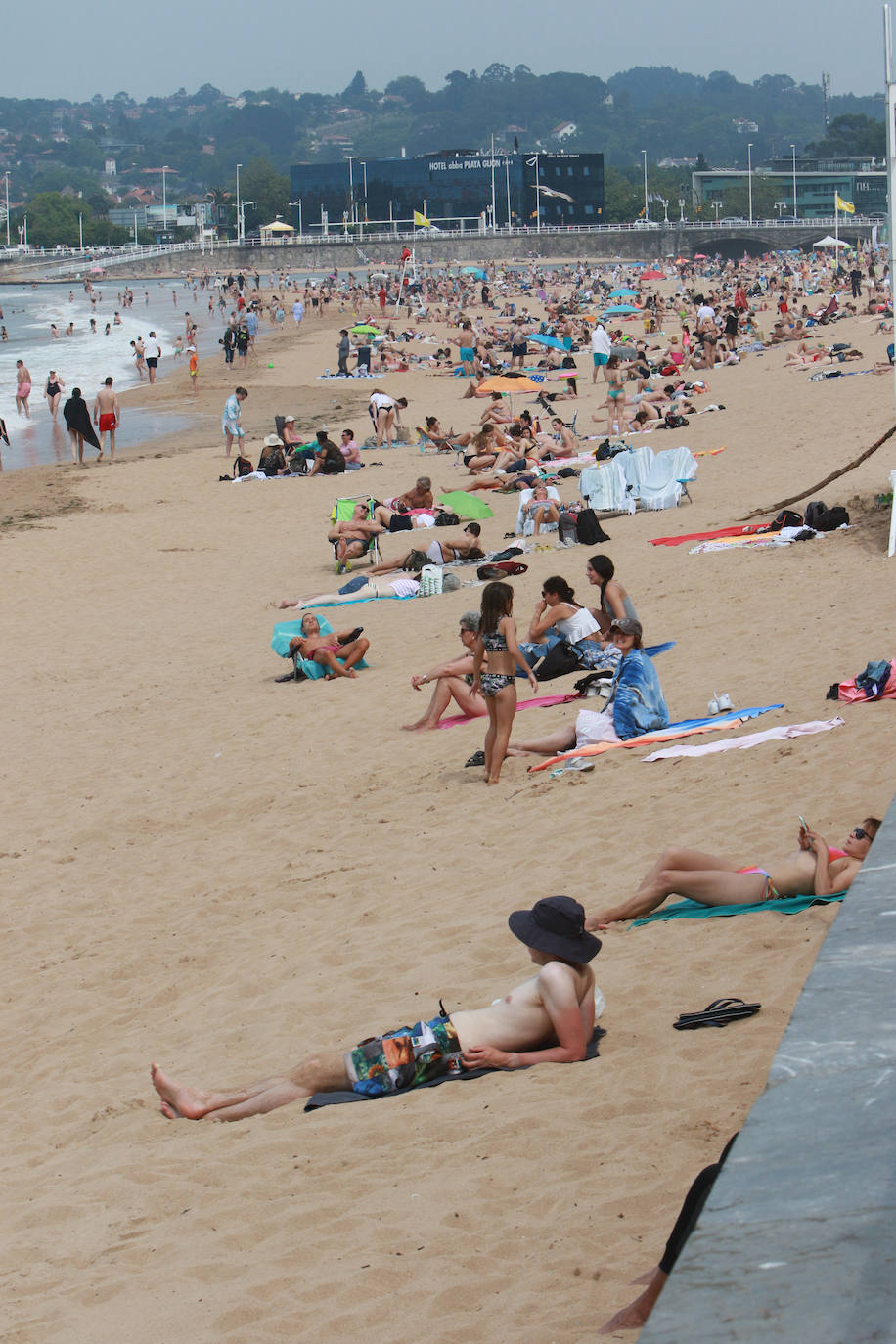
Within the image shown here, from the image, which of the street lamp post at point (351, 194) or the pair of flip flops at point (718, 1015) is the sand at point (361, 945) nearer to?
the pair of flip flops at point (718, 1015)

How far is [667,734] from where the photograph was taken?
759 cm

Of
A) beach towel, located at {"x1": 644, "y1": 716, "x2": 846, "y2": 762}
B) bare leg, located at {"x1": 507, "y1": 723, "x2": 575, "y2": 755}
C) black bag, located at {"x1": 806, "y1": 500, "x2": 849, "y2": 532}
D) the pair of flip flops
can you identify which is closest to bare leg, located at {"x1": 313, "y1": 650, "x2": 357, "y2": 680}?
bare leg, located at {"x1": 507, "y1": 723, "x2": 575, "y2": 755}

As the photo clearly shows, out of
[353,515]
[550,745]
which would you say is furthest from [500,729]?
[353,515]

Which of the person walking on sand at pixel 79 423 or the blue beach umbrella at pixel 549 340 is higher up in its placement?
the blue beach umbrella at pixel 549 340

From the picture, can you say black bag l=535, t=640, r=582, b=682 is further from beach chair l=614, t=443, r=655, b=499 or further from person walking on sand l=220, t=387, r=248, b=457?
person walking on sand l=220, t=387, r=248, b=457

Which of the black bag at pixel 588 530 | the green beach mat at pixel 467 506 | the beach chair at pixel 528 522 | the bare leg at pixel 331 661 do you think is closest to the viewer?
the bare leg at pixel 331 661

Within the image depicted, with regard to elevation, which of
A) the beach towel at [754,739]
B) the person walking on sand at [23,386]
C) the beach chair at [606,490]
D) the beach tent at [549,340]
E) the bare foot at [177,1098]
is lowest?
the bare foot at [177,1098]

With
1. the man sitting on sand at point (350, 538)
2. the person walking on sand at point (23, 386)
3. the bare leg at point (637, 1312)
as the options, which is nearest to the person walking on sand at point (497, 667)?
the bare leg at point (637, 1312)

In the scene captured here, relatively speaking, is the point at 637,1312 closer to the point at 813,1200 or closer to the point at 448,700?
the point at 813,1200

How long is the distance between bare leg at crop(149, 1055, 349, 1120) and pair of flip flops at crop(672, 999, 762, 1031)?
1.01 m

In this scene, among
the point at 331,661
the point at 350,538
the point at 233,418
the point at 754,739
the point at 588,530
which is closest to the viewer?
the point at 754,739

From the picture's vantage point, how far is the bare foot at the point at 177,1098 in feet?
14.6

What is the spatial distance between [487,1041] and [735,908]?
1.20m

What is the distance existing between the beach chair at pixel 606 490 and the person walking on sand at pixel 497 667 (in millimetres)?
7530
